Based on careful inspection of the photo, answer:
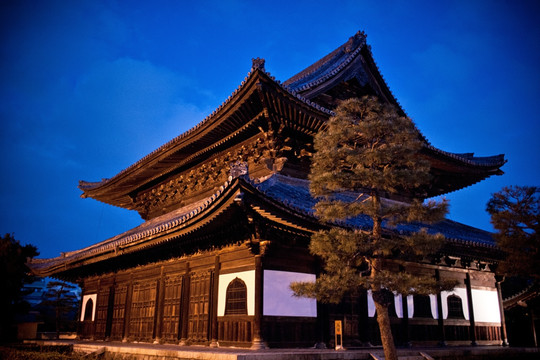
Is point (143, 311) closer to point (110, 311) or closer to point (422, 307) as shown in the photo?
point (110, 311)

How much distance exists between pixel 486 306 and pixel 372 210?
453 inches

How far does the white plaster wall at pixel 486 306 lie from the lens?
58.4ft

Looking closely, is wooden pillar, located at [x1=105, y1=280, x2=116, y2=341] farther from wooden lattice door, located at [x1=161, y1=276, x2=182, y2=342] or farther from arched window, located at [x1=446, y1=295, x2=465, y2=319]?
arched window, located at [x1=446, y1=295, x2=465, y2=319]

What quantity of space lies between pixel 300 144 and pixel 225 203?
5.63 m

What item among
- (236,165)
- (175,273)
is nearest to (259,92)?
(236,165)

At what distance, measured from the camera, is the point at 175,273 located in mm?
16359

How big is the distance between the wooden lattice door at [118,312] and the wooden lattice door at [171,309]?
4114mm

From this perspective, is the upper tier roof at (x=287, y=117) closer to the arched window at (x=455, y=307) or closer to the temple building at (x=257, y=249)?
the temple building at (x=257, y=249)

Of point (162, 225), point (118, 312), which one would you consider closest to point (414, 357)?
point (162, 225)

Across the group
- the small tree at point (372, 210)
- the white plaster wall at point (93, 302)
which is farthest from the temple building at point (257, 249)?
the small tree at point (372, 210)

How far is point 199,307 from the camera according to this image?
47.6 ft

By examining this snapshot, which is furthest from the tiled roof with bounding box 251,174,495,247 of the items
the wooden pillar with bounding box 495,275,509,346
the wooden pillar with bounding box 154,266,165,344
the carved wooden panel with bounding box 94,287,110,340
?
the carved wooden panel with bounding box 94,287,110,340

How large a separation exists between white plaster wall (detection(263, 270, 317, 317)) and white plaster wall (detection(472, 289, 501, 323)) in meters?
8.65

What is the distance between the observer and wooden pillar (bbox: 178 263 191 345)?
1493 cm
